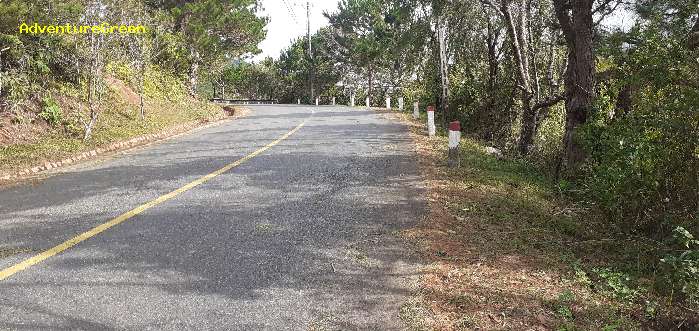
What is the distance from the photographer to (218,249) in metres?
5.07

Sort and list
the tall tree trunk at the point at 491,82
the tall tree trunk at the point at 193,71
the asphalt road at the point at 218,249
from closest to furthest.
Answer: the asphalt road at the point at 218,249 < the tall tree trunk at the point at 491,82 < the tall tree trunk at the point at 193,71

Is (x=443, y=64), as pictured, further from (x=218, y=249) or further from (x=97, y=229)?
(x=218, y=249)

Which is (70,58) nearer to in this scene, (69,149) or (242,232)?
(69,149)

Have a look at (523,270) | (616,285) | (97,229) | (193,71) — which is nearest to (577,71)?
(616,285)

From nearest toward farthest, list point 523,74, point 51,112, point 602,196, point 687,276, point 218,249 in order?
point 687,276 → point 218,249 → point 602,196 → point 51,112 → point 523,74

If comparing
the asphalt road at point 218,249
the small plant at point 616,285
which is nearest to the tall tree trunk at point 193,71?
the asphalt road at point 218,249

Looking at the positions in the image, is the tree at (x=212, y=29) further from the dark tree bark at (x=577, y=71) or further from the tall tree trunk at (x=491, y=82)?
the dark tree bark at (x=577, y=71)

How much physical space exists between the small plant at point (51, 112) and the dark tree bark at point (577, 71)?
43.2ft

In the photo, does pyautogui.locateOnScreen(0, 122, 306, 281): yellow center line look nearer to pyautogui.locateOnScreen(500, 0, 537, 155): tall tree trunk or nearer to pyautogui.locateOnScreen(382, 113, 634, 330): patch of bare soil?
pyautogui.locateOnScreen(382, 113, 634, 330): patch of bare soil

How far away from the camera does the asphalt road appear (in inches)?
148

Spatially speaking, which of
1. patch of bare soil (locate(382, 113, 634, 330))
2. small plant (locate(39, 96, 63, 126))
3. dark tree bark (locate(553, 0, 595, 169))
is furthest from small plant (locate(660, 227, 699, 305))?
small plant (locate(39, 96, 63, 126))

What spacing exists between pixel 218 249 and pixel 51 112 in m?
11.9

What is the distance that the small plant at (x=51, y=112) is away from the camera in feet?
47.2

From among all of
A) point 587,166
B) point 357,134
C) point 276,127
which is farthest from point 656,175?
point 276,127
